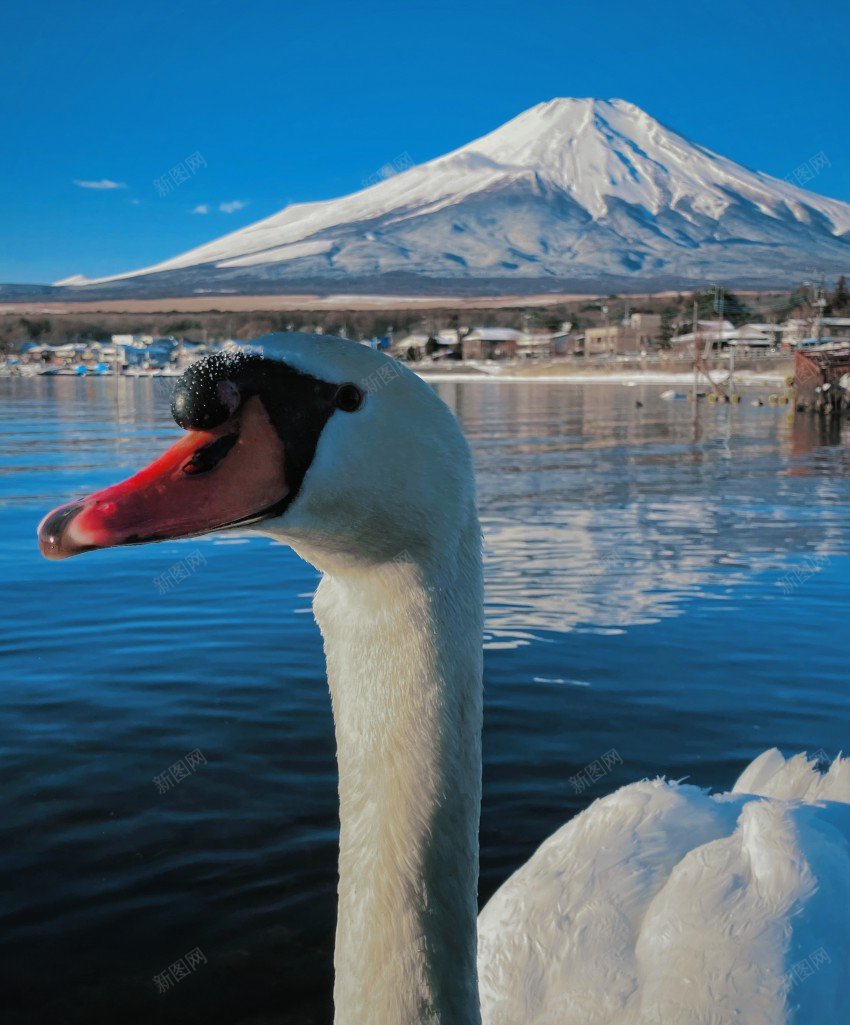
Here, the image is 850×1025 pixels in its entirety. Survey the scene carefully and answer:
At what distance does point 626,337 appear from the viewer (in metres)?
158

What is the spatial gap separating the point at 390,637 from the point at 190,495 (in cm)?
54

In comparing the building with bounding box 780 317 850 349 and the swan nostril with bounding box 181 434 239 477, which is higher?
the building with bounding box 780 317 850 349

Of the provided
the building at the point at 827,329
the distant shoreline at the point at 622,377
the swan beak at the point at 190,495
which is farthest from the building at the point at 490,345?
the swan beak at the point at 190,495

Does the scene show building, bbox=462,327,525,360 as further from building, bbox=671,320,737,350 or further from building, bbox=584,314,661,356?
building, bbox=671,320,737,350

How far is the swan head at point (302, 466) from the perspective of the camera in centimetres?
206

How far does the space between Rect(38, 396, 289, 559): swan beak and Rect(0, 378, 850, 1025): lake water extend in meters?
2.78

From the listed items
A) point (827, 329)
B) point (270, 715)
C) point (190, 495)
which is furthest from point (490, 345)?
point (190, 495)

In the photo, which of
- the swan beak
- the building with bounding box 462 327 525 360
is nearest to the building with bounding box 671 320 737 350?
the building with bounding box 462 327 525 360

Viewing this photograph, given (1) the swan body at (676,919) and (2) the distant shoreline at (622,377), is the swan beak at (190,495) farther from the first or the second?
(2) the distant shoreline at (622,377)

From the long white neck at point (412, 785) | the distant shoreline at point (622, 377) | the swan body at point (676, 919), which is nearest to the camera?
the long white neck at point (412, 785)

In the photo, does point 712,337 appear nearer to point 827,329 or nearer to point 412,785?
point 827,329

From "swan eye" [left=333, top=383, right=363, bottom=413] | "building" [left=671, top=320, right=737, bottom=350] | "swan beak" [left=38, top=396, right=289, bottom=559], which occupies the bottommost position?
"swan beak" [left=38, top=396, right=289, bottom=559]

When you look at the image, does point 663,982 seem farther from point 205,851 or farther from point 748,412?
point 748,412

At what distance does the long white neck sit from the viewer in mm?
2348
